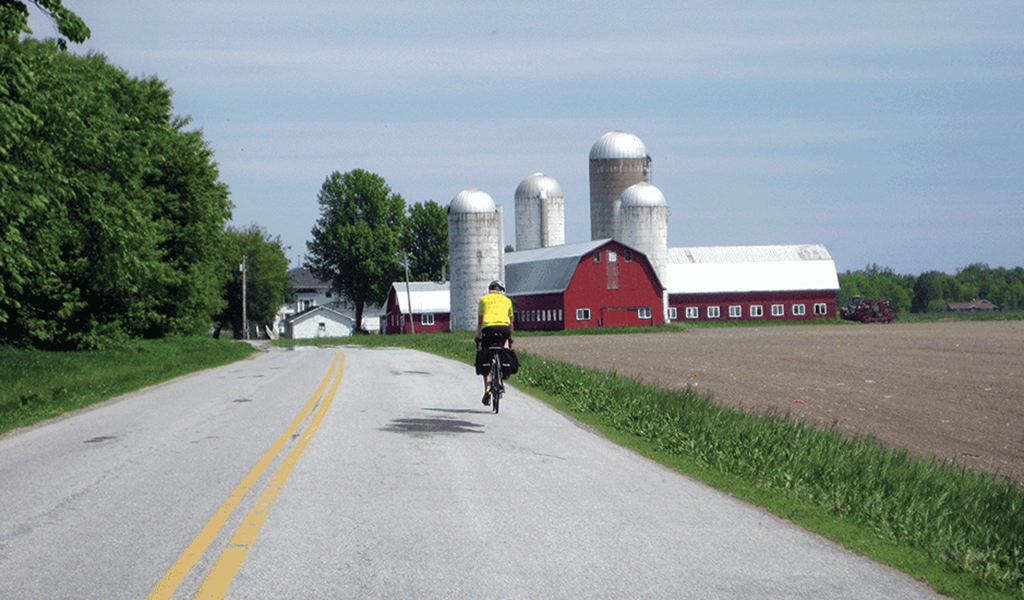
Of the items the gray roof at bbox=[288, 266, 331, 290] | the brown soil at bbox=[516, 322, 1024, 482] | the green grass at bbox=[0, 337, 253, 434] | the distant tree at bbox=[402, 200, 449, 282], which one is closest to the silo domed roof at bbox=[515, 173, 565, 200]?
the distant tree at bbox=[402, 200, 449, 282]

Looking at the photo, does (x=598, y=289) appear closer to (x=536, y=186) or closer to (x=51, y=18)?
(x=536, y=186)

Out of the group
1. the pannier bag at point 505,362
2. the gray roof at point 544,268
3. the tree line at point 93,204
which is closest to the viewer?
the pannier bag at point 505,362

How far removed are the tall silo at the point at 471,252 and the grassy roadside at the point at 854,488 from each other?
207 feet

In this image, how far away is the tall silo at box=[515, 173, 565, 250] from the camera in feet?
303

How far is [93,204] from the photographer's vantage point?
3097cm

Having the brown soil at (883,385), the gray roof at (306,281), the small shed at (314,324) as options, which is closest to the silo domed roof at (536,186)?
the small shed at (314,324)

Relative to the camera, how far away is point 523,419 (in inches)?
587

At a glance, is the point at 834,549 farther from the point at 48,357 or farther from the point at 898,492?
the point at 48,357

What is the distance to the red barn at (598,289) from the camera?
2958 inches

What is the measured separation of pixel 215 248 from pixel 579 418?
123ft

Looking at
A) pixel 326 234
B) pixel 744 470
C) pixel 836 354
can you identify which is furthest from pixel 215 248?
pixel 326 234

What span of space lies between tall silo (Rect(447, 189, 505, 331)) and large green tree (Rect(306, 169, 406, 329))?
872 inches

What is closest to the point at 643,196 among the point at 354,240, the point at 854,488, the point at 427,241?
the point at 354,240

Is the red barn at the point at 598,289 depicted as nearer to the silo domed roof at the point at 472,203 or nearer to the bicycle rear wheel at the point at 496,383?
the silo domed roof at the point at 472,203
